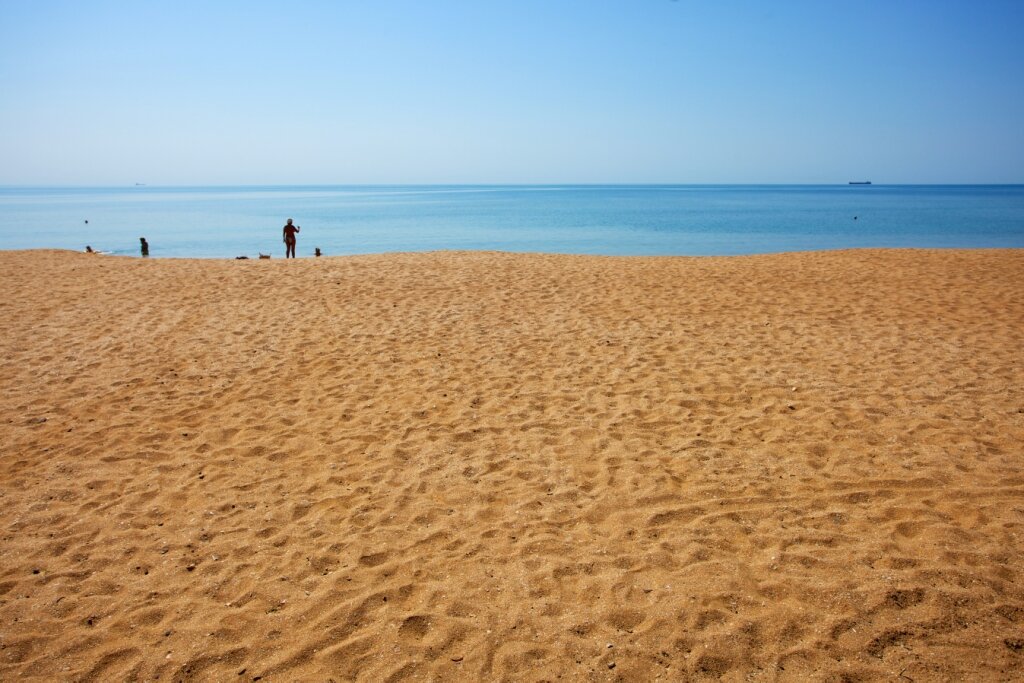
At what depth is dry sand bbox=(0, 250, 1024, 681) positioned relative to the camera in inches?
129

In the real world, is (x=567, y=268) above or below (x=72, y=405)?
above

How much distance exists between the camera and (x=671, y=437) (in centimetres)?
579

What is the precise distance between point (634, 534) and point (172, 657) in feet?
9.74

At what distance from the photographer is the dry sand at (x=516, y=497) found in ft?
10.8

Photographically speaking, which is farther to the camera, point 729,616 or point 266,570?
point 266,570

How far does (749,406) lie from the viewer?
21.3 ft

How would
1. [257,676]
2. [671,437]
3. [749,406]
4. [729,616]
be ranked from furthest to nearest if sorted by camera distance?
[749,406] < [671,437] < [729,616] < [257,676]

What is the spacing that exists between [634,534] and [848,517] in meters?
1.60

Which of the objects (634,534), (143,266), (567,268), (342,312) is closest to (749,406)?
(634,534)

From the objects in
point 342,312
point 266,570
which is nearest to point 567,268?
point 342,312

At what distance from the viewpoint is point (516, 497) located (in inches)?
190

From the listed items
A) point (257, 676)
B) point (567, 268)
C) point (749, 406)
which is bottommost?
point (257, 676)

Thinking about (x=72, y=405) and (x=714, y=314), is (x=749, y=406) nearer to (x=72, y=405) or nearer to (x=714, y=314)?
(x=714, y=314)

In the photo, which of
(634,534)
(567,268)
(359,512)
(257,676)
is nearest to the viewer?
(257,676)
